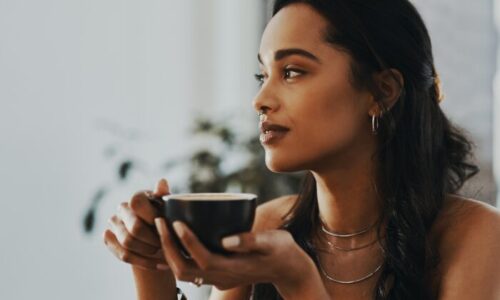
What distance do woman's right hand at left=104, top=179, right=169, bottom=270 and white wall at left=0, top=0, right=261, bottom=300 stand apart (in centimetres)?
128

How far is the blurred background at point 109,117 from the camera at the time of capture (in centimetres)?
226

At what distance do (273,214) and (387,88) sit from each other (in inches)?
17.3

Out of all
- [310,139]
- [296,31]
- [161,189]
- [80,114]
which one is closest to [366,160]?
[310,139]

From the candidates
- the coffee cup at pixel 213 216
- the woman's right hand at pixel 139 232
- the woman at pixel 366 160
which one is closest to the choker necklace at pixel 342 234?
the woman at pixel 366 160

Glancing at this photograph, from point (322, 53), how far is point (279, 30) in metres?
0.09

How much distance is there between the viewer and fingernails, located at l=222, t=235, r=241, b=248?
860mm

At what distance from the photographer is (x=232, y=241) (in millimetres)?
861

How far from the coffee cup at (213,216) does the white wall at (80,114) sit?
1498mm

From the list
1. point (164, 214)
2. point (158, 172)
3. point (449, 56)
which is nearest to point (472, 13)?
point (449, 56)

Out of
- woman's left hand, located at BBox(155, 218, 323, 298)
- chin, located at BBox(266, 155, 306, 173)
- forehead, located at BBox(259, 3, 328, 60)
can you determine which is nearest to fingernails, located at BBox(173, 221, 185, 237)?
woman's left hand, located at BBox(155, 218, 323, 298)

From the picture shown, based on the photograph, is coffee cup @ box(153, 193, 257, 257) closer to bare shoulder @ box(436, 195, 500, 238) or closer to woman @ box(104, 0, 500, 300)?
woman @ box(104, 0, 500, 300)

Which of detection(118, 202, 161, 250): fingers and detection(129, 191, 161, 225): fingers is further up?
detection(129, 191, 161, 225): fingers

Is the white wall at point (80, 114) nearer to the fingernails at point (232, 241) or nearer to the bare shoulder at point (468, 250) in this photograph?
the bare shoulder at point (468, 250)

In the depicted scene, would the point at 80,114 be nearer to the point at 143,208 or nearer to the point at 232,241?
the point at 143,208
